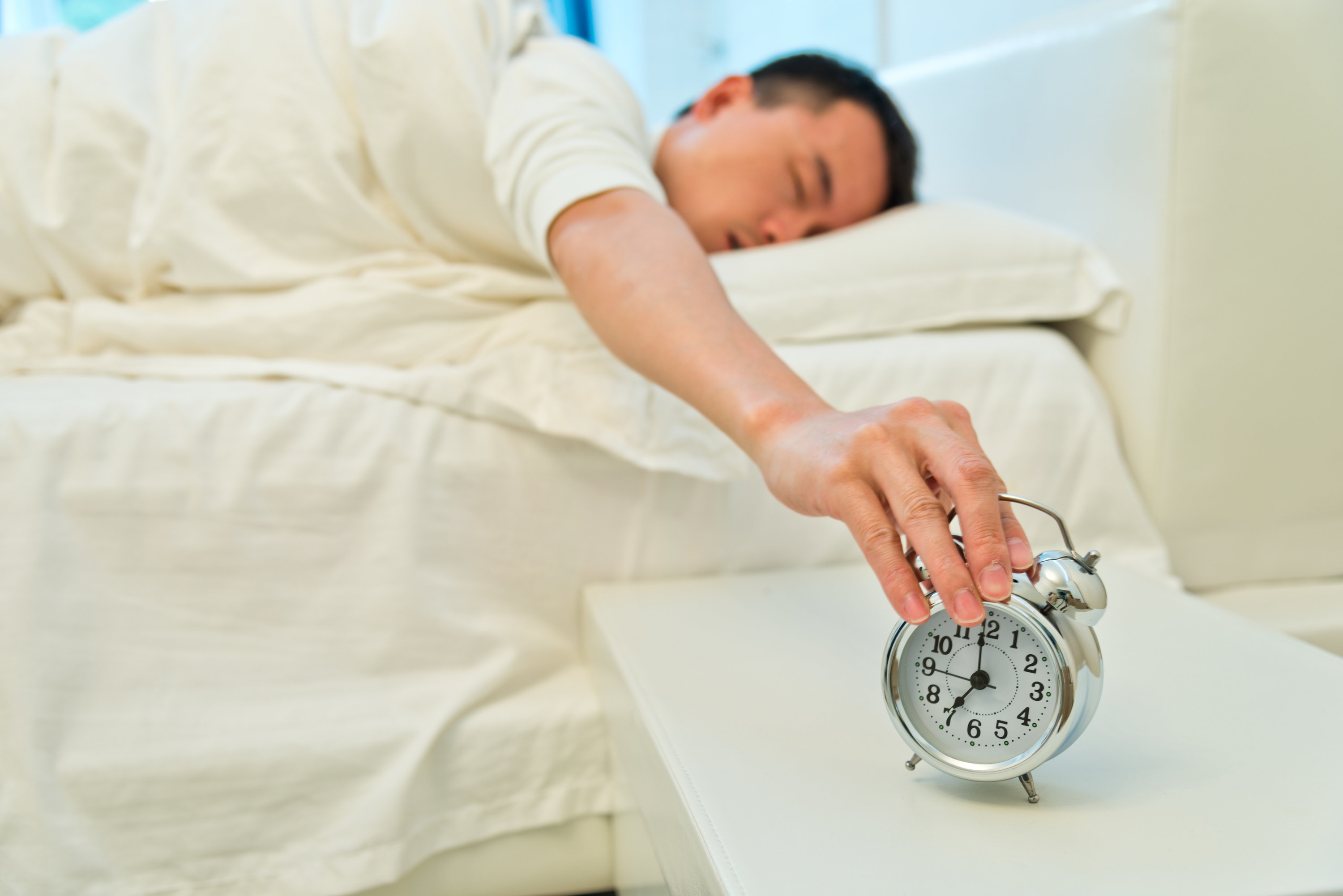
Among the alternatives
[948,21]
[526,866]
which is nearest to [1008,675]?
[526,866]

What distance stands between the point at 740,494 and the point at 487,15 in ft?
2.05

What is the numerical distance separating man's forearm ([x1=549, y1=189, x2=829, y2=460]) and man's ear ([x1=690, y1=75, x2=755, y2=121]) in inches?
17.9

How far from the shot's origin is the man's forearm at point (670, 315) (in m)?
0.71

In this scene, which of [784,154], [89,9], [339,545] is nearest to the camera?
[339,545]

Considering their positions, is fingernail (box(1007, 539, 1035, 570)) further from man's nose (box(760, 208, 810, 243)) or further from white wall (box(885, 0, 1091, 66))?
white wall (box(885, 0, 1091, 66))

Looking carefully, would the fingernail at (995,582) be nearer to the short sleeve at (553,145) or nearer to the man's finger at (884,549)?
the man's finger at (884,549)

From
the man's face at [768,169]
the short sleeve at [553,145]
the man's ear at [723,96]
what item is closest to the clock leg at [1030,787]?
the short sleeve at [553,145]

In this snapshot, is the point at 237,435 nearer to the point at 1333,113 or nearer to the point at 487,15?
the point at 487,15

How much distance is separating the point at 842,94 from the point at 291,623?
2.90 feet

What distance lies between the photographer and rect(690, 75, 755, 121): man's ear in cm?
128

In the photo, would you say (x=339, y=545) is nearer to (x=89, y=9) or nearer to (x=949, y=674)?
(x=949, y=674)

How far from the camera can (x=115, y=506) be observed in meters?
0.83

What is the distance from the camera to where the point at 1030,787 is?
535mm

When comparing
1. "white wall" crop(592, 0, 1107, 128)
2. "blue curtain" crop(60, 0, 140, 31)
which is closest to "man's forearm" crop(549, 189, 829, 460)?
"white wall" crop(592, 0, 1107, 128)
